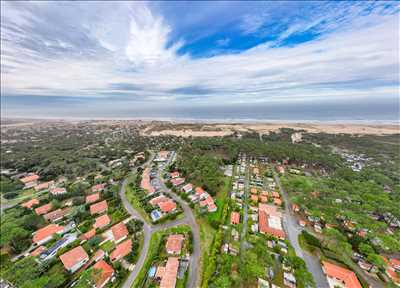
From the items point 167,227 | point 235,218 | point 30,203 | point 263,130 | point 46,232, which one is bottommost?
point 30,203

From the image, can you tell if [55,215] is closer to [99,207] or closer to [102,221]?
[99,207]

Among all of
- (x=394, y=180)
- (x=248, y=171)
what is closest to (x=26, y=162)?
(x=248, y=171)

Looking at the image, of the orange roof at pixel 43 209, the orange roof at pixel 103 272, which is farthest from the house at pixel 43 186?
the orange roof at pixel 103 272

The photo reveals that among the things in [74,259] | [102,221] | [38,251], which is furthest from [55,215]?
[74,259]

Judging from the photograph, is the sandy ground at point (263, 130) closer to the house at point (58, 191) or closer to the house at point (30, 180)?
the house at point (30, 180)

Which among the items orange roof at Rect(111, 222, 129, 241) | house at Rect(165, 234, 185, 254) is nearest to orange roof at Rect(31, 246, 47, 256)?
orange roof at Rect(111, 222, 129, 241)
